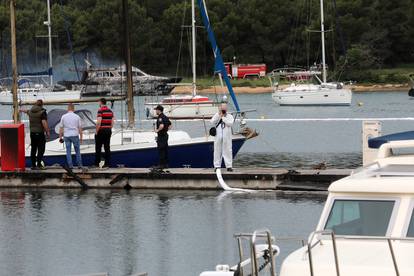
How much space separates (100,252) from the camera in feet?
65.6

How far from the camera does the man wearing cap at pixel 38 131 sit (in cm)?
2861

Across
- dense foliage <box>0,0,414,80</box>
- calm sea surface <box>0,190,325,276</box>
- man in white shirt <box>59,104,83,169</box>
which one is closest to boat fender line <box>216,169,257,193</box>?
calm sea surface <box>0,190,325,276</box>

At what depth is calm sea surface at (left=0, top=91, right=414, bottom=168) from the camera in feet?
133

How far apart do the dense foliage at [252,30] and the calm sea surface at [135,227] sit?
82.9m

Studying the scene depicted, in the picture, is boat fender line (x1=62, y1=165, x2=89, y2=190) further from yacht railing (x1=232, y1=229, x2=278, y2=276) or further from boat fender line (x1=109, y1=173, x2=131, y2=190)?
yacht railing (x1=232, y1=229, x2=278, y2=276)

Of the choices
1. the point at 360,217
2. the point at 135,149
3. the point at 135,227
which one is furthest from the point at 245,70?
the point at 360,217

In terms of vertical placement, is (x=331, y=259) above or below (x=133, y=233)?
above

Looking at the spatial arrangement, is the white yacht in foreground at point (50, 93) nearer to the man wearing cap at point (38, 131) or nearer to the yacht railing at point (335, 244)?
the man wearing cap at point (38, 131)

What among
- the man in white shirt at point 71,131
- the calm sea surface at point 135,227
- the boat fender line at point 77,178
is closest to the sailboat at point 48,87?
the man in white shirt at point 71,131

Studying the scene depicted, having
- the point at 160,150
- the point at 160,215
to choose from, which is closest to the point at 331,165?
the point at 160,150

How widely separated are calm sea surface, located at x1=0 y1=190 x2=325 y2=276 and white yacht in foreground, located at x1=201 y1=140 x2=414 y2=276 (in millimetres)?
6342

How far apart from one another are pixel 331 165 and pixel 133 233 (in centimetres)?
1607

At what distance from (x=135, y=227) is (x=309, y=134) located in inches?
1338

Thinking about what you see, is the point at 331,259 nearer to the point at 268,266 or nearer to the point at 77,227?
the point at 268,266
